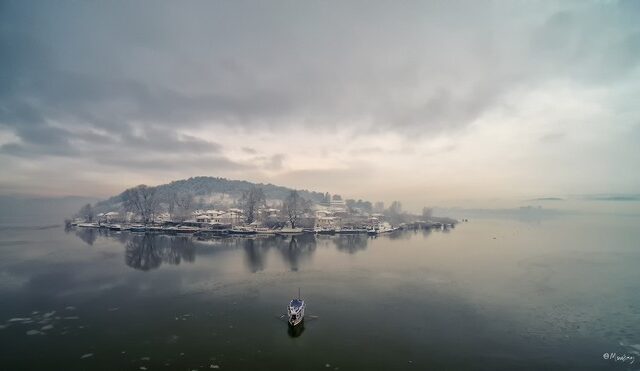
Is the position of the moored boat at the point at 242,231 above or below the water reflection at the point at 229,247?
above

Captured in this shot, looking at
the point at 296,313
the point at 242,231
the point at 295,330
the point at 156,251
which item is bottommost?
the point at 295,330

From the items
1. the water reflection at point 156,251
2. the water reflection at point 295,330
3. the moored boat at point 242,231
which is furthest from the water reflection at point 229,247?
the water reflection at point 295,330

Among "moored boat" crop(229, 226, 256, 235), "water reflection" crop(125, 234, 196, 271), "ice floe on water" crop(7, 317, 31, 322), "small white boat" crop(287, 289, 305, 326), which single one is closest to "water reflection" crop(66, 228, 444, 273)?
"water reflection" crop(125, 234, 196, 271)

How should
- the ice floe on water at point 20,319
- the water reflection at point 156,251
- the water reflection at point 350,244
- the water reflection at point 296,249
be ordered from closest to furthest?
the ice floe on water at point 20,319 < the water reflection at point 156,251 < the water reflection at point 296,249 < the water reflection at point 350,244

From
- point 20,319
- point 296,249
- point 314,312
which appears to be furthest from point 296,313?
point 296,249

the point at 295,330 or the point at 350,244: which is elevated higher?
the point at 350,244

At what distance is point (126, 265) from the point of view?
146 feet

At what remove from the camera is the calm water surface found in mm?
18938

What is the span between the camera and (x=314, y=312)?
86.5 feet

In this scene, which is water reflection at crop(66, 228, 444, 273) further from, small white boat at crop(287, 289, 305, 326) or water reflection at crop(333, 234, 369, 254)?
small white boat at crop(287, 289, 305, 326)

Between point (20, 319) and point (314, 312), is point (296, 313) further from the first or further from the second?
point (20, 319)

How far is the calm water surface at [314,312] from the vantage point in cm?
1894

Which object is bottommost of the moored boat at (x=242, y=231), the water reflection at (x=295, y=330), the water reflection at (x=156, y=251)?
the water reflection at (x=295, y=330)

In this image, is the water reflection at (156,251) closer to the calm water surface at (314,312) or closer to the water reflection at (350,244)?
the calm water surface at (314,312)
